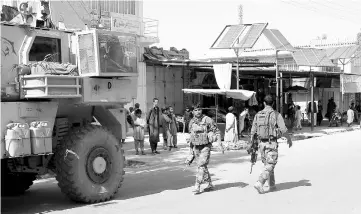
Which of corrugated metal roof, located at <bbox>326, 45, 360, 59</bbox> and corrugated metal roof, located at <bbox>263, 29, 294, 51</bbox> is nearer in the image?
corrugated metal roof, located at <bbox>263, 29, 294, 51</bbox>

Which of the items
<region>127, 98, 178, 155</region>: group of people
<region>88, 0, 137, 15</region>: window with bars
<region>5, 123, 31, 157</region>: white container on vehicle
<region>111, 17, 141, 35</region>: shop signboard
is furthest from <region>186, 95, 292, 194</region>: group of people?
<region>88, 0, 137, 15</region>: window with bars

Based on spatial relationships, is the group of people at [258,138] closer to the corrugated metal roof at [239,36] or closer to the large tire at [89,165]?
the large tire at [89,165]

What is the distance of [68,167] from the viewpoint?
7.49 metres

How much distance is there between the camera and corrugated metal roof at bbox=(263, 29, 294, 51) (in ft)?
69.5

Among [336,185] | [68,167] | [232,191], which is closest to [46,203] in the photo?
[68,167]

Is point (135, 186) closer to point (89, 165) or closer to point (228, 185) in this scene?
point (228, 185)

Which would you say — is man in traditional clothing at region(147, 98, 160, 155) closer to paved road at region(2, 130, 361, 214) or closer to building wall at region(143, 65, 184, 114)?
paved road at region(2, 130, 361, 214)

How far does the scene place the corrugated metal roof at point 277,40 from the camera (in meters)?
21.2

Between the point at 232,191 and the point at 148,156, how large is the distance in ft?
19.6

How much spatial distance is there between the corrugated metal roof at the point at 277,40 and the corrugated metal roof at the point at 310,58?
2498mm

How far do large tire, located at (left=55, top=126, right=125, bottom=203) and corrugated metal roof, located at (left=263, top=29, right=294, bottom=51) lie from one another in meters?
14.1

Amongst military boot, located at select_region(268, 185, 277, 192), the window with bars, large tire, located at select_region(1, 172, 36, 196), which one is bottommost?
military boot, located at select_region(268, 185, 277, 192)

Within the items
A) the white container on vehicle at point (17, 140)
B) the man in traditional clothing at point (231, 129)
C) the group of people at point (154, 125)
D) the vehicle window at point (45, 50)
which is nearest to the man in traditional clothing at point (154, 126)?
the group of people at point (154, 125)

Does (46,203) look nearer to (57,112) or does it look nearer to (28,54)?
(57,112)
